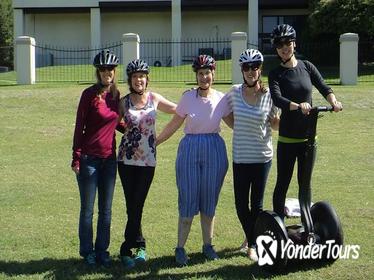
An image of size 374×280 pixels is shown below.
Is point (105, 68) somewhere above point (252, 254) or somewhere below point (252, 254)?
above

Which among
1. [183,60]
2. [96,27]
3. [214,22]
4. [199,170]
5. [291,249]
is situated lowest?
[291,249]

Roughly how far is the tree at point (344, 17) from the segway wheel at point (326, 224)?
71.4 ft

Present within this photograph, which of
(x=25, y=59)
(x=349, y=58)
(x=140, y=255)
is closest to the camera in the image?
(x=140, y=255)

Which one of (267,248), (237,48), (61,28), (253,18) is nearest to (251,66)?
(267,248)

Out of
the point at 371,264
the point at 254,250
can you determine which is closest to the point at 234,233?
the point at 254,250

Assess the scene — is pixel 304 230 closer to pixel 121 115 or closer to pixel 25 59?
pixel 121 115

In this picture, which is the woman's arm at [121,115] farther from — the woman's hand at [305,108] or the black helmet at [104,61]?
the woman's hand at [305,108]

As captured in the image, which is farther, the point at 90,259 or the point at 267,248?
the point at 90,259

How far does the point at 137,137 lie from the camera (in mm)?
5555

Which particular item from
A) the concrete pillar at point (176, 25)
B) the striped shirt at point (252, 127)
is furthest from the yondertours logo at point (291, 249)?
the concrete pillar at point (176, 25)

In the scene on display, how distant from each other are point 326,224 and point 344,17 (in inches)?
903

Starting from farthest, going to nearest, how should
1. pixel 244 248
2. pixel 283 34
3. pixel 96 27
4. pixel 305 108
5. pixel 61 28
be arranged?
pixel 61 28, pixel 96 27, pixel 244 248, pixel 283 34, pixel 305 108

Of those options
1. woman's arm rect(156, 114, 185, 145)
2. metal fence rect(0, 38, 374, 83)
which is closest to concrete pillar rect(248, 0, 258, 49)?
metal fence rect(0, 38, 374, 83)

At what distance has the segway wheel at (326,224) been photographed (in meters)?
5.31
